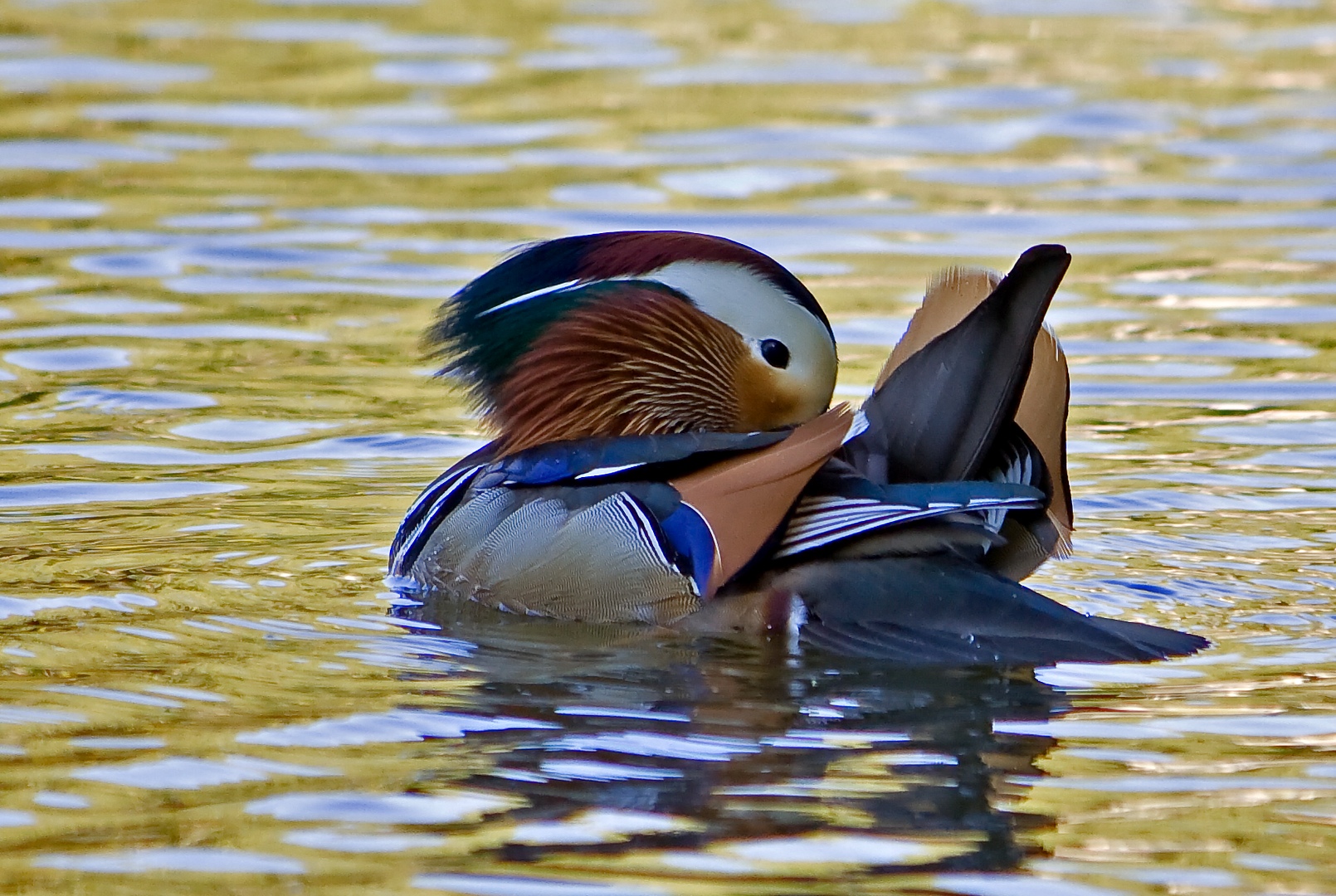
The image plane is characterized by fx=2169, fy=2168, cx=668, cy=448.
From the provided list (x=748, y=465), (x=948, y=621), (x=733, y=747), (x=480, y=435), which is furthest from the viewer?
(x=480, y=435)

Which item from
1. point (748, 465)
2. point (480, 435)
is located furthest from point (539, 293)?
point (480, 435)

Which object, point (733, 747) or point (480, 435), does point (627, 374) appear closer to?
point (733, 747)

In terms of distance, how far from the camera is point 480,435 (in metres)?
8.09

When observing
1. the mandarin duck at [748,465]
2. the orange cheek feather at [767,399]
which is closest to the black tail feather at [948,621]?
the mandarin duck at [748,465]

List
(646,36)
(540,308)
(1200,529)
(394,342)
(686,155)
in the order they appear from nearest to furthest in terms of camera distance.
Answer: (540,308) < (1200,529) < (394,342) < (686,155) < (646,36)

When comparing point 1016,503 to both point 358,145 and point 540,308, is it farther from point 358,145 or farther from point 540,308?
point 358,145

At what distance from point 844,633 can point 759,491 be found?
409mm

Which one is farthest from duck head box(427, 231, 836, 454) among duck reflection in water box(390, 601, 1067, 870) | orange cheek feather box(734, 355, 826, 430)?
duck reflection in water box(390, 601, 1067, 870)

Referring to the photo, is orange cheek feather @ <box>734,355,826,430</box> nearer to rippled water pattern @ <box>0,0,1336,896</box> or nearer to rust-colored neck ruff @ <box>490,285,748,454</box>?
rust-colored neck ruff @ <box>490,285,748,454</box>

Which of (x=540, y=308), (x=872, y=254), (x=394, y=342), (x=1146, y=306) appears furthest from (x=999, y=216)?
(x=540, y=308)

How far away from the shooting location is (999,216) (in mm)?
11539

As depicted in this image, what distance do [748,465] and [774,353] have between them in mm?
546

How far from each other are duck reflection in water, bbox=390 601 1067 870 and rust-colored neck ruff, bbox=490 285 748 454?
62 cm

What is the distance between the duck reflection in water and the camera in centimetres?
409
